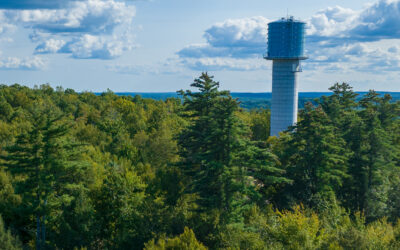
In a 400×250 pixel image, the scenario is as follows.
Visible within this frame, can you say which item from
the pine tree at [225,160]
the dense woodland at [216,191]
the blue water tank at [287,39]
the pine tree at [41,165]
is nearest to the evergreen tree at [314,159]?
the dense woodland at [216,191]

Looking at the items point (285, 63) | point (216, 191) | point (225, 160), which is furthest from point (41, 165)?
point (285, 63)

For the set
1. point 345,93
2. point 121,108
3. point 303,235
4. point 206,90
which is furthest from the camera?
point 121,108

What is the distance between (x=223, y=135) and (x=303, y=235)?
29.8ft

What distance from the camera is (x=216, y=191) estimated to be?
27.7 m

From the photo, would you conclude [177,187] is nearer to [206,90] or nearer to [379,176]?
[206,90]

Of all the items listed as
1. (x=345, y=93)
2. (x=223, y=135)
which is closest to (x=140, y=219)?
(x=223, y=135)

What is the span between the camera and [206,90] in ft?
102

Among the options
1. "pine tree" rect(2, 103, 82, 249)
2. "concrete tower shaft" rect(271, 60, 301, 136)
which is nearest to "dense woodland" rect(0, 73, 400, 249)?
"pine tree" rect(2, 103, 82, 249)

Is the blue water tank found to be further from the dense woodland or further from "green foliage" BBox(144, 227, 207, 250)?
"green foliage" BBox(144, 227, 207, 250)

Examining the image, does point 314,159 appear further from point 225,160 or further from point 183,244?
point 183,244

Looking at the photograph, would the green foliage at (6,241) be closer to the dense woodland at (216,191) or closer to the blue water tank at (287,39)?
the dense woodland at (216,191)

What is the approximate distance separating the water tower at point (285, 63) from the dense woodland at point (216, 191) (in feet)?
78.9

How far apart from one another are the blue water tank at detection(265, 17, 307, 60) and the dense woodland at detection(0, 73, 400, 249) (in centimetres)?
2461

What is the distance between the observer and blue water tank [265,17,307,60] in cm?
6022
